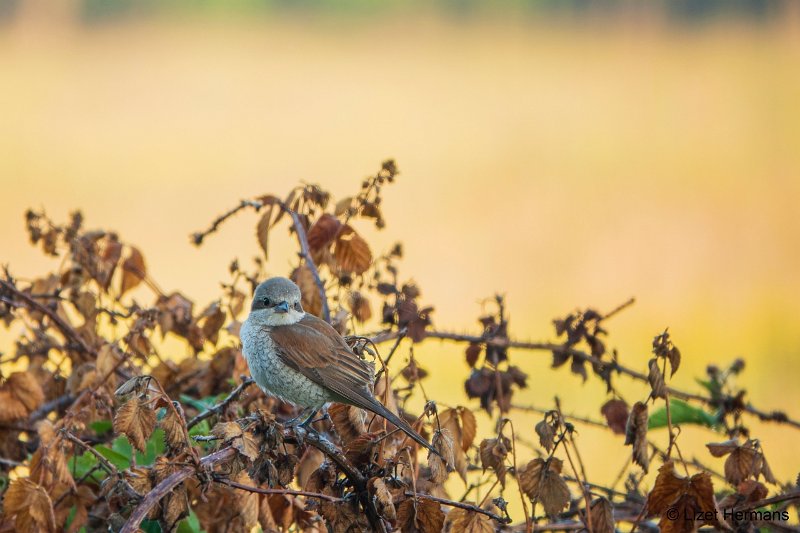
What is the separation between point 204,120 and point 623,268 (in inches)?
253

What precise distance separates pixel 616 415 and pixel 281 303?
1.28 m

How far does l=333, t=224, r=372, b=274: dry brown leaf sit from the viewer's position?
383 cm

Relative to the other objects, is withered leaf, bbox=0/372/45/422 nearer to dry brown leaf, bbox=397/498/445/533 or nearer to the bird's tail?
the bird's tail

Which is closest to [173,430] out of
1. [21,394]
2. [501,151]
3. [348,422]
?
[348,422]

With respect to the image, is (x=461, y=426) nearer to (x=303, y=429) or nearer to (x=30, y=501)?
(x=303, y=429)

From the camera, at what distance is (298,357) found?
3543 mm

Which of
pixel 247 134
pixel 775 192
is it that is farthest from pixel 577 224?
pixel 247 134

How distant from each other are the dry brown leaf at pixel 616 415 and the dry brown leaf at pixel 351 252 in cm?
102

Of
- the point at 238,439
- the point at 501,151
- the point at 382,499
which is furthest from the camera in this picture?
the point at 501,151

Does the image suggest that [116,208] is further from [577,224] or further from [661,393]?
[661,393]

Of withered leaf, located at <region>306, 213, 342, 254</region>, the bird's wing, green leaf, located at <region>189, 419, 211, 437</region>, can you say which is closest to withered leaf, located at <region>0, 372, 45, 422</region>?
green leaf, located at <region>189, 419, 211, 437</region>

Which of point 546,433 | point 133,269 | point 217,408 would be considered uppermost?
point 133,269

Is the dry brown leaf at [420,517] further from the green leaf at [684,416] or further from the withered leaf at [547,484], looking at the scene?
the green leaf at [684,416]

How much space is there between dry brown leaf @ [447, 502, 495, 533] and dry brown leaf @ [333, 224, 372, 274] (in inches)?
46.2
